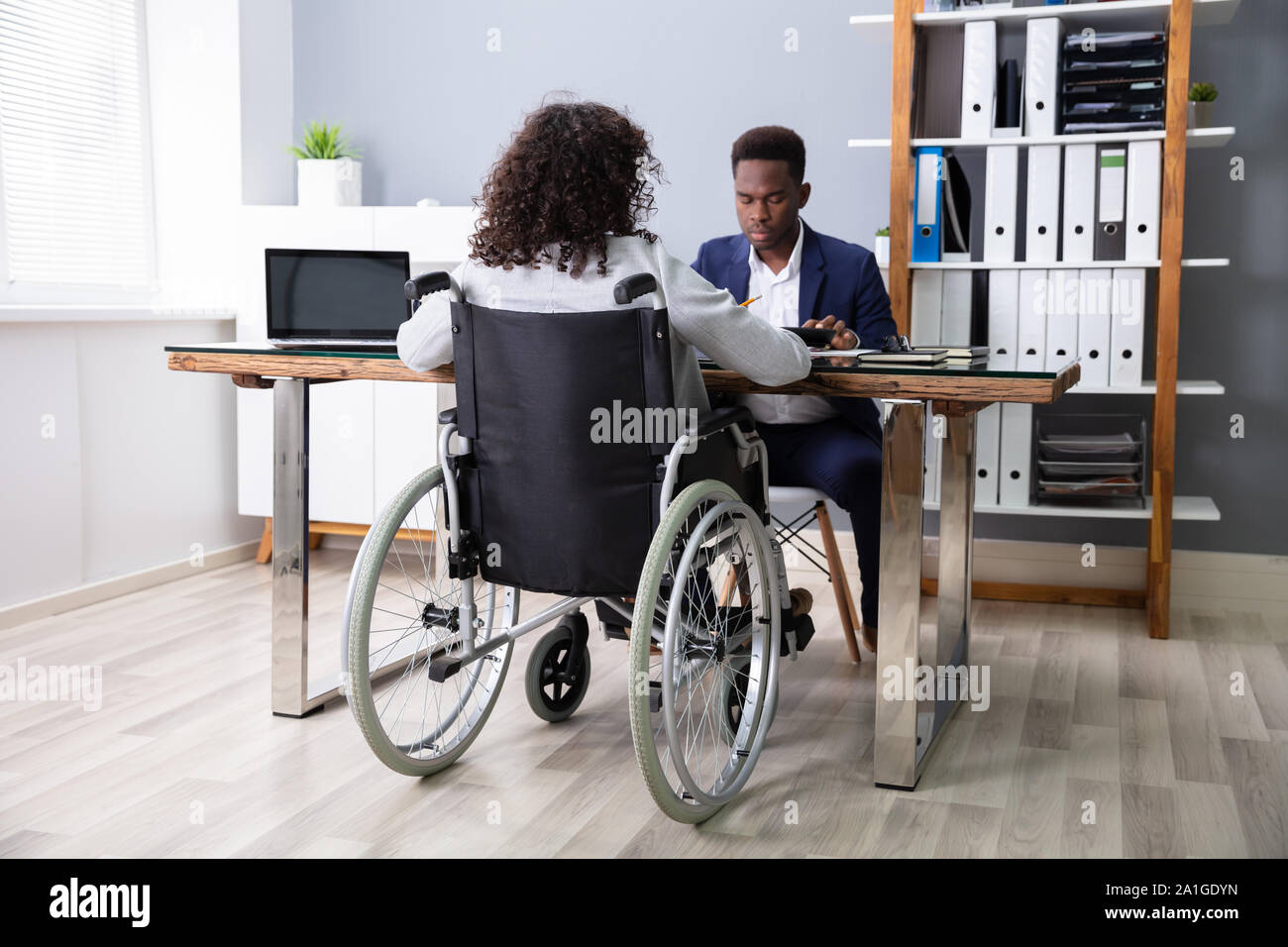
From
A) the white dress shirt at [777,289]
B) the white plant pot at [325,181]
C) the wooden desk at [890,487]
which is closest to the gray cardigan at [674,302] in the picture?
the wooden desk at [890,487]

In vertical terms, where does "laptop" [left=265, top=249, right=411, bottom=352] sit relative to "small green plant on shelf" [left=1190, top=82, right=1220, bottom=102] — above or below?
below

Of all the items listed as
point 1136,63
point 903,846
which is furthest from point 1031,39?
point 903,846

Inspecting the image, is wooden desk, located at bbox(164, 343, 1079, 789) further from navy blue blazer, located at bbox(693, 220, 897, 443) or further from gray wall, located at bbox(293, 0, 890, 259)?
gray wall, located at bbox(293, 0, 890, 259)

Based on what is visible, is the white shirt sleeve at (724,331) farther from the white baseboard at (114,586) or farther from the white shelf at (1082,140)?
the white baseboard at (114,586)

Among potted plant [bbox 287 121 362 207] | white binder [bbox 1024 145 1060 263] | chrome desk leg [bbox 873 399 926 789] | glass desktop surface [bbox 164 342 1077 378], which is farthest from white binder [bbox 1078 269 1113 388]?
potted plant [bbox 287 121 362 207]

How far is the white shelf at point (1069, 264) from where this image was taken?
123 inches

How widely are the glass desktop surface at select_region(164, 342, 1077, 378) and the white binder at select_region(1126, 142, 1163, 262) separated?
1306 mm

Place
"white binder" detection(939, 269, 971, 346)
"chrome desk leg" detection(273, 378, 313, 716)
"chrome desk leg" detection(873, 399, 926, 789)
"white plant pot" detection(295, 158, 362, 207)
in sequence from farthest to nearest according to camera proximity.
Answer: "white plant pot" detection(295, 158, 362, 207)
"white binder" detection(939, 269, 971, 346)
"chrome desk leg" detection(273, 378, 313, 716)
"chrome desk leg" detection(873, 399, 926, 789)

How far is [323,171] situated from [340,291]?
52.1 inches

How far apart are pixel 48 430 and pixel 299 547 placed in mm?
1242

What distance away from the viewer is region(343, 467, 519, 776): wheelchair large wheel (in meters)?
1.92

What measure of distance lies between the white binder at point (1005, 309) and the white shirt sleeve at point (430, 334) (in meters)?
1.79
